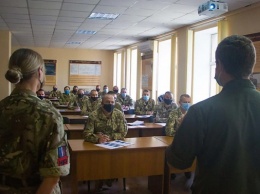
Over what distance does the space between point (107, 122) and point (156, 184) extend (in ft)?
3.43

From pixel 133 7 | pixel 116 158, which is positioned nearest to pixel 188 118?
pixel 116 158

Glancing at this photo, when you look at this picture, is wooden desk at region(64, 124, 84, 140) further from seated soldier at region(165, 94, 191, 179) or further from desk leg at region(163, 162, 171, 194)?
desk leg at region(163, 162, 171, 194)

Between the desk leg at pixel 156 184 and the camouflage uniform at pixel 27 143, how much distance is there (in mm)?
2564

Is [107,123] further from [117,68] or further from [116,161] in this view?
[117,68]

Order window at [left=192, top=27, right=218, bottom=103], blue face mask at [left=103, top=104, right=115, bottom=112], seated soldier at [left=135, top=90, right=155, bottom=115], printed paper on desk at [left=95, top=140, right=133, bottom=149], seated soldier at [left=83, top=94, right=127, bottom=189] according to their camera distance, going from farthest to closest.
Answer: seated soldier at [left=135, top=90, right=155, bottom=115]
window at [left=192, top=27, right=218, bottom=103]
blue face mask at [left=103, top=104, right=115, bottom=112]
seated soldier at [left=83, top=94, right=127, bottom=189]
printed paper on desk at [left=95, top=140, right=133, bottom=149]

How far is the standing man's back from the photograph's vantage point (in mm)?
1106

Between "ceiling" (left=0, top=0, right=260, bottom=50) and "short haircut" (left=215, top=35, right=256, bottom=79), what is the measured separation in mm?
4288

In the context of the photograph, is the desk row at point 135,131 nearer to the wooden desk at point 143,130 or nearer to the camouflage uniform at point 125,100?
the wooden desk at point 143,130

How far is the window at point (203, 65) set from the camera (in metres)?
7.06

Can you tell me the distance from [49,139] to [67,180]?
10.6ft

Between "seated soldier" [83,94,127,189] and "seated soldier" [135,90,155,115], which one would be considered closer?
"seated soldier" [83,94,127,189]

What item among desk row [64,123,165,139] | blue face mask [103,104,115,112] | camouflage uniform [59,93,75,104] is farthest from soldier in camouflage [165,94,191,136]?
camouflage uniform [59,93,75,104]

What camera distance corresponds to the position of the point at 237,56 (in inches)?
44.6

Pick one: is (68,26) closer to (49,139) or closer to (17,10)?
(17,10)
